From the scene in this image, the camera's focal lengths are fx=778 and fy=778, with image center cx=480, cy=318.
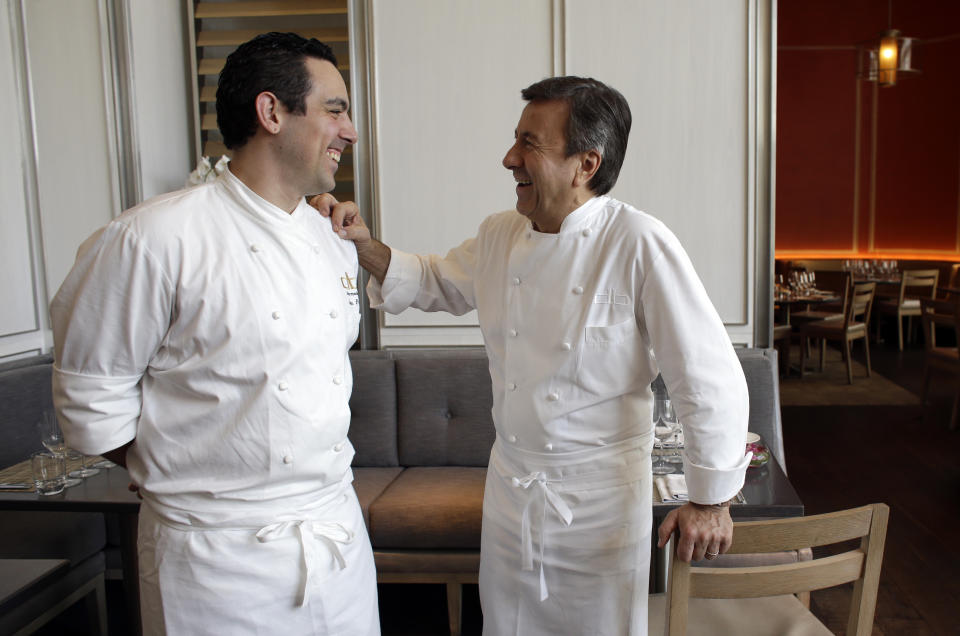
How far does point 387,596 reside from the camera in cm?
297

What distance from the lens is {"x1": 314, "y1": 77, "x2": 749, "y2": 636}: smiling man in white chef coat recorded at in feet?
4.87

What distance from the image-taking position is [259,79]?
4.48 ft

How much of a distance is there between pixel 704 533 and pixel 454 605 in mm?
1393

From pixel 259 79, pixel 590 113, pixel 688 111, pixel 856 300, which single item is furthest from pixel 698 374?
pixel 856 300

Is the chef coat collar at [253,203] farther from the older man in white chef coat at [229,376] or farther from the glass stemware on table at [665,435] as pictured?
the glass stemware on table at [665,435]

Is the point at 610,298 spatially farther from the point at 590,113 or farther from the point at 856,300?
the point at 856,300

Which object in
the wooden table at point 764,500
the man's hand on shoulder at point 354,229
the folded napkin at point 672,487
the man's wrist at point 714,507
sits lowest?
the wooden table at point 764,500

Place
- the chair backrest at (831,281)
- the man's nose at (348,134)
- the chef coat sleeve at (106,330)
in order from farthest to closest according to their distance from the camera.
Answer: the chair backrest at (831,281), the man's nose at (348,134), the chef coat sleeve at (106,330)

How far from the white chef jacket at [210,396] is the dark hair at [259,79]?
12 cm

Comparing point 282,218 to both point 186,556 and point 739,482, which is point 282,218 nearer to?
point 186,556

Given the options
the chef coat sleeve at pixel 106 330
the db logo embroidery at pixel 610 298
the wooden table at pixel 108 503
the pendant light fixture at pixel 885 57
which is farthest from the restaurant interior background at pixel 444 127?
the pendant light fixture at pixel 885 57

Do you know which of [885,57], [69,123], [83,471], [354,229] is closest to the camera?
[354,229]

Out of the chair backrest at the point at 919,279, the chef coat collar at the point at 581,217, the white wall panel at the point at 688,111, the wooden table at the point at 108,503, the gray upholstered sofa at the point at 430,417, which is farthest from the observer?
the chair backrest at the point at 919,279

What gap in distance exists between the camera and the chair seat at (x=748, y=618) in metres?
1.78
